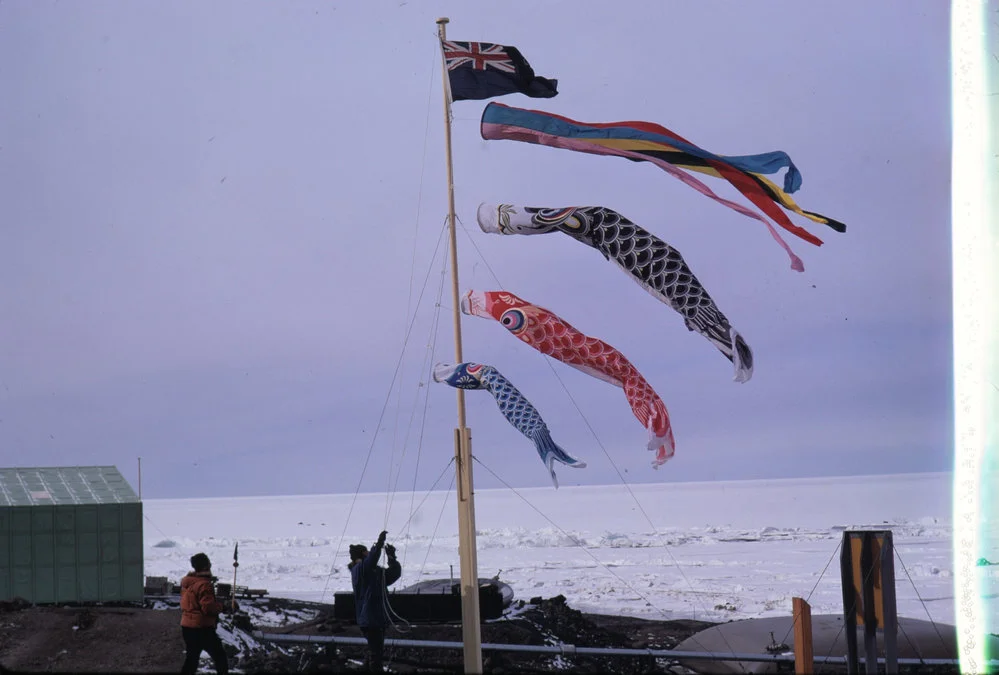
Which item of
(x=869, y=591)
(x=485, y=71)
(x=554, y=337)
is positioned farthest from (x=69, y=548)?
(x=869, y=591)

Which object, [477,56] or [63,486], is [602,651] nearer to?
[477,56]

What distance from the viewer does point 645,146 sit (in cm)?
1225

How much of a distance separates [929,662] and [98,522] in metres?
11.2

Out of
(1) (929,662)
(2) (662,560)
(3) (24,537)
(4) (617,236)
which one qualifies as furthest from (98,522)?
(2) (662,560)

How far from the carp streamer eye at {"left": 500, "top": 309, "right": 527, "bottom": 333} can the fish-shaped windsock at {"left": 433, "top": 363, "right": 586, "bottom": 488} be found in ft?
1.89

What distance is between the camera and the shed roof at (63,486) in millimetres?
16188

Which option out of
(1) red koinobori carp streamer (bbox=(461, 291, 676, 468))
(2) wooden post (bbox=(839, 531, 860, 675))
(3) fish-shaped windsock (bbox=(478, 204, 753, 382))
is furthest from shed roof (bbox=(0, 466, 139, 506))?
(2) wooden post (bbox=(839, 531, 860, 675))

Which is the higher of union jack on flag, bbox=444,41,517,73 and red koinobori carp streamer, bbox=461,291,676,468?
union jack on flag, bbox=444,41,517,73

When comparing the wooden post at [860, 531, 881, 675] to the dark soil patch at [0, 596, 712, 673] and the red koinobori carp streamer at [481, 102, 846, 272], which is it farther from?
the dark soil patch at [0, 596, 712, 673]

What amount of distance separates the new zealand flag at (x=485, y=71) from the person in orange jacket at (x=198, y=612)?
18.3 ft

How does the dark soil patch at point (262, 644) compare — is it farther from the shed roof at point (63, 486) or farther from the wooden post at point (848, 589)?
the wooden post at point (848, 589)

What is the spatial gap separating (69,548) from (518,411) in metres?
7.73

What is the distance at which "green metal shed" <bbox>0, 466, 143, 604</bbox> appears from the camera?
15781mm

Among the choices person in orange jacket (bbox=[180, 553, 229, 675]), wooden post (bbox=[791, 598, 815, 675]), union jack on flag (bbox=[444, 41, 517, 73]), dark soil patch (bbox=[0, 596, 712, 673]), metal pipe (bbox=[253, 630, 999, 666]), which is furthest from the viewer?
metal pipe (bbox=[253, 630, 999, 666])
